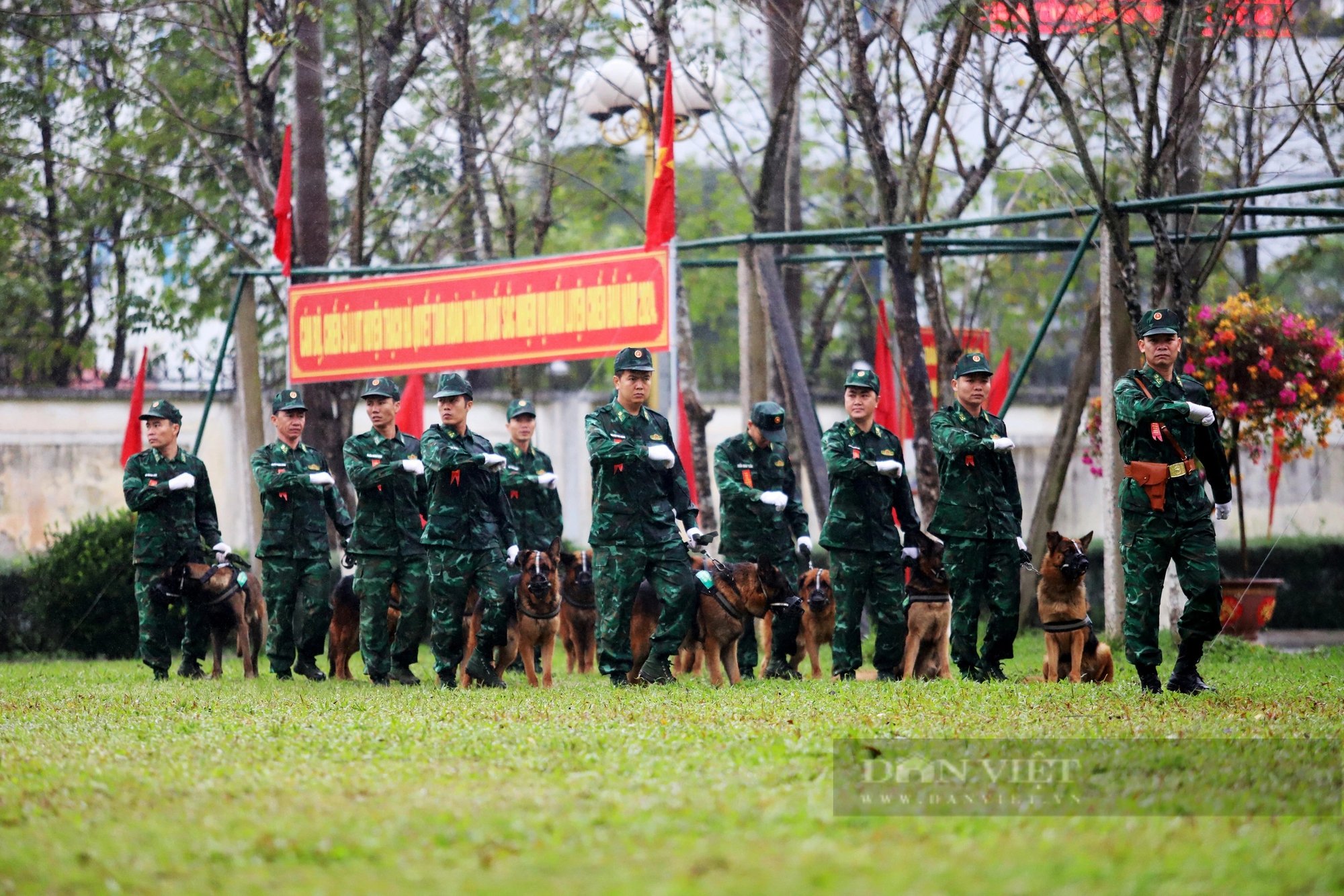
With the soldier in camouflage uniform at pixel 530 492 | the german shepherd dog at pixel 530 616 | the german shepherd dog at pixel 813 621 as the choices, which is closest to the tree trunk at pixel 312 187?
the soldier in camouflage uniform at pixel 530 492

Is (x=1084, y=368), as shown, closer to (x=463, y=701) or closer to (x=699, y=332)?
(x=463, y=701)

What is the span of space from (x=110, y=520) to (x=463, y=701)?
28.2 feet

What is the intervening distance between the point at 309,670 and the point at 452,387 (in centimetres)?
311

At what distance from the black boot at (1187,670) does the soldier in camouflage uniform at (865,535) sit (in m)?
2.30

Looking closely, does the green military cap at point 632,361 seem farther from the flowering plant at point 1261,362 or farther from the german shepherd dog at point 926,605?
the flowering plant at point 1261,362

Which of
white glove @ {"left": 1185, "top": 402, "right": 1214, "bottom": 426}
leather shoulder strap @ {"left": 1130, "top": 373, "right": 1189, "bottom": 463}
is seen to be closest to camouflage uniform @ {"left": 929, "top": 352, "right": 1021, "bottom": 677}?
leather shoulder strap @ {"left": 1130, "top": 373, "right": 1189, "bottom": 463}

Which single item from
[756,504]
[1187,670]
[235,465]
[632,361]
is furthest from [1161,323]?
[235,465]

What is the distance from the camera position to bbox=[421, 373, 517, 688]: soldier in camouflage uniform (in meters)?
11.4

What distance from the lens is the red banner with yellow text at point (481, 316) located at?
48.8ft


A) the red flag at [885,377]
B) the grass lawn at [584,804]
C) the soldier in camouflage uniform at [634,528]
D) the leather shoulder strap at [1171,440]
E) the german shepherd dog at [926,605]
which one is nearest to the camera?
the grass lawn at [584,804]

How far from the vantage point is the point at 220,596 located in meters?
→ 13.2

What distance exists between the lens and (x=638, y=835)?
517 cm

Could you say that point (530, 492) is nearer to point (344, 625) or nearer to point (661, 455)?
point (344, 625)

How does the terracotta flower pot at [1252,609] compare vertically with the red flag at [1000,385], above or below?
below
